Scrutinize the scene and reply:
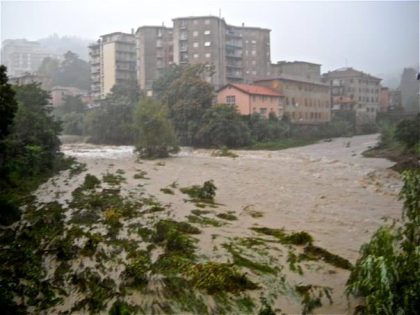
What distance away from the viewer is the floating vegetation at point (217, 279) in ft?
35.5

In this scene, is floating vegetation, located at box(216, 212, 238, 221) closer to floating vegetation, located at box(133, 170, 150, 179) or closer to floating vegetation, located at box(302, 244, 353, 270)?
floating vegetation, located at box(302, 244, 353, 270)

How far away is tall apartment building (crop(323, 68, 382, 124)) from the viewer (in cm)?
8712

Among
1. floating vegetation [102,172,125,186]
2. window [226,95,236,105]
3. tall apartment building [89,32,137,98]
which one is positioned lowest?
floating vegetation [102,172,125,186]

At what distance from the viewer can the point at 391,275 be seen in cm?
825

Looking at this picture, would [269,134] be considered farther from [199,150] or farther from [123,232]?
[123,232]

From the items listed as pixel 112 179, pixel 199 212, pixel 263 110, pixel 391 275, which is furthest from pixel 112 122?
pixel 391 275

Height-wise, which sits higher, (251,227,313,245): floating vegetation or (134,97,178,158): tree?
(134,97,178,158): tree

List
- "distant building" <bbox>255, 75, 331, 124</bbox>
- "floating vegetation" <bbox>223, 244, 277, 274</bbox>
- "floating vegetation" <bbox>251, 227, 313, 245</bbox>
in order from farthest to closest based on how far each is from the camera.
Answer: "distant building" <bbox>255, 75, 331, 124</bbox>
"floating vegetation" <bbox>251, 227, 313, 245</bbox>
"floating vegetation" <bbox>223, 244, 277, 274</bbox>

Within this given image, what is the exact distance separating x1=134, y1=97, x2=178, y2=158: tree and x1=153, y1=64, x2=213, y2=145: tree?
33.6 ft

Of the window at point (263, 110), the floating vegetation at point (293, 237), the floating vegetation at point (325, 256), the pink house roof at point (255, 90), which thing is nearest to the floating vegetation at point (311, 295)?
the floating vegetation at point (325, 256)

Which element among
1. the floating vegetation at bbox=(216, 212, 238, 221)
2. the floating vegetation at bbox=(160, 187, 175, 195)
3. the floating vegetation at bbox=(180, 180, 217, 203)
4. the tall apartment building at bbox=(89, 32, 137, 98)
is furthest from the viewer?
the tall apartment building at bbox=(89, 32, 137, 98)

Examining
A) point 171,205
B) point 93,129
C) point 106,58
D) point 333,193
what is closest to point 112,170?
Result: point 171,205

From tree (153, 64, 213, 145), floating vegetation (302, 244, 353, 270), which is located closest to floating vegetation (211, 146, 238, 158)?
tree (153, 64, 213, 145)

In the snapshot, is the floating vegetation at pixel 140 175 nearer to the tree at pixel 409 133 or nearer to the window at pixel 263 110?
the tree at pixel 409 133
